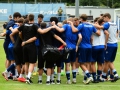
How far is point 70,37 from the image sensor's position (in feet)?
40.8

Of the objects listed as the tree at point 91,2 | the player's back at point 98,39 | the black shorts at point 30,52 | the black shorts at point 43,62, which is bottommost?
the black shorts at point 43,62

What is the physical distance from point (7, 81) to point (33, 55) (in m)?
1.34

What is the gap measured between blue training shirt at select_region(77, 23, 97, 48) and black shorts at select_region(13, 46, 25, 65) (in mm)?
2006

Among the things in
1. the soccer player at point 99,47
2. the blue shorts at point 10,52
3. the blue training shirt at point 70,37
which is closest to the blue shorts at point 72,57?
the blue training shirt at point 70,37

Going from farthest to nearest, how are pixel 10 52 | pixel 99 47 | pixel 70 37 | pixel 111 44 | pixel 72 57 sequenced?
pixel 10 52 → pixel 111 44 → pixel 99 47 → pixel 72 57 → pixel 70 37

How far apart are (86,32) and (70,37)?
21.3 inches

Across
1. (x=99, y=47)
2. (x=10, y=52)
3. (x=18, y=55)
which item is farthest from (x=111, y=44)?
(x=10, y=52)

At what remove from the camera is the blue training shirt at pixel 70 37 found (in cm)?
1237

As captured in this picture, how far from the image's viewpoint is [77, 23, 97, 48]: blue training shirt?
1242 centimetres

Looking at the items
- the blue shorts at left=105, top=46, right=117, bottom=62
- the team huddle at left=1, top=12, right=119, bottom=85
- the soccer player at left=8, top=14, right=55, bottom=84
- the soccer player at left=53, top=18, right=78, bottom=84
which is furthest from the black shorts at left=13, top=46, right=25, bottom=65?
the blue shorts at left=105, top=46, right=117, bottom=62

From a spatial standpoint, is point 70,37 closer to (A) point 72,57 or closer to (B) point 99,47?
(A) point 72,57

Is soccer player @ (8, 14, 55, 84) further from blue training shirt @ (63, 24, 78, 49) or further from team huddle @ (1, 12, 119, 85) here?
blue training shirt @ (63, 24, 78, 49)

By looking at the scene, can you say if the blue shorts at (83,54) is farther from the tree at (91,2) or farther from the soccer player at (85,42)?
the tree at (91,2)

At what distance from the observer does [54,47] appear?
12008mm
